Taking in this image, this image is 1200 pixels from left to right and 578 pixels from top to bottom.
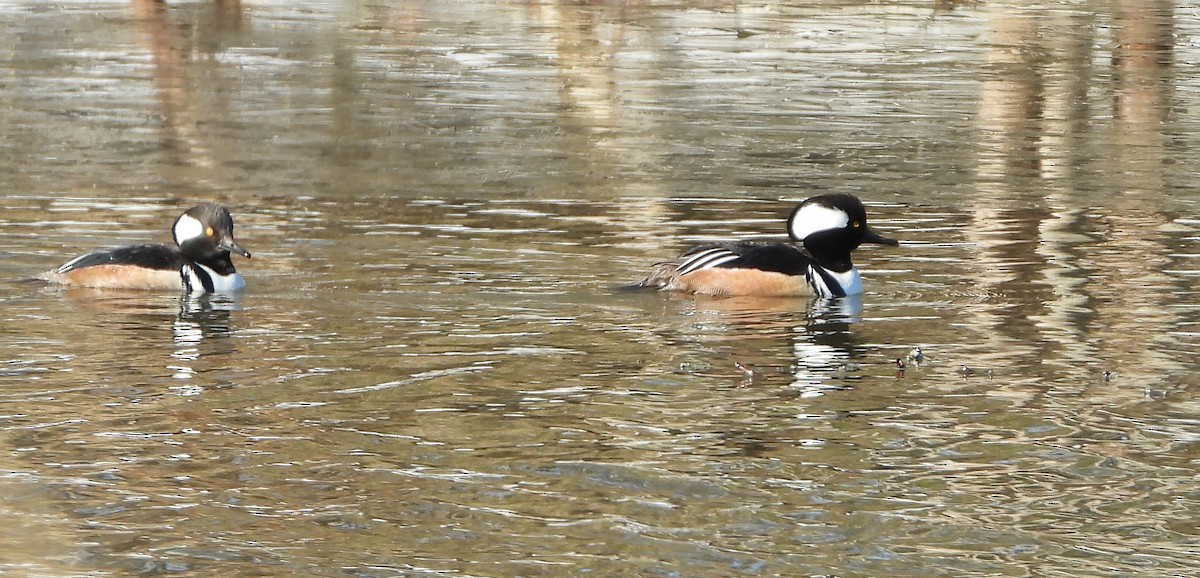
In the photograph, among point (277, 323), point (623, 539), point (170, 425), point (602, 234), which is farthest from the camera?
point (602, 234)

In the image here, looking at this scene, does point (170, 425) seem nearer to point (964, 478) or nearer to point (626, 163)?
point (964, 478)

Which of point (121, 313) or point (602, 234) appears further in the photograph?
point (602, 234)

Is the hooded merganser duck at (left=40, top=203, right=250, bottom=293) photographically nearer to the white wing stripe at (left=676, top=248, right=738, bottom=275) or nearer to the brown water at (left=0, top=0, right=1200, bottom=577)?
the brown water at (left=0, top=0, right=1200, bottom=577)

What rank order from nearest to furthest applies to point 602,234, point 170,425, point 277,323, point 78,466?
point 78,466
point 170,425
point 277,323
point 602,234

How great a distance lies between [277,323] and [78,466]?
350cm

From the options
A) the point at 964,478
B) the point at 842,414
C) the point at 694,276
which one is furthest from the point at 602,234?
the point at 964,478

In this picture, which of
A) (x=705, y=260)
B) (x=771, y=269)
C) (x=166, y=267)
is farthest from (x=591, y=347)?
(x=166, y=267)

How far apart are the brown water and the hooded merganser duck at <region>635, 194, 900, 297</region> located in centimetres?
23

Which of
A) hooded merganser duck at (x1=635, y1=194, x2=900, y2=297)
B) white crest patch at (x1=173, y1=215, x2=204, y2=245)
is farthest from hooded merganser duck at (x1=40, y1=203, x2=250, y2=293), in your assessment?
hooded merganser duck at (x1=635, y1=194, x2=900, y2=297)

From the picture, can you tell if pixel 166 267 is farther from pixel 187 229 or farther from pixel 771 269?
pixel 771 269

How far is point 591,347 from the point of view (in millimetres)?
11367

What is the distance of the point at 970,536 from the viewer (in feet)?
25.5

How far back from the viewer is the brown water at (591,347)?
307 inches

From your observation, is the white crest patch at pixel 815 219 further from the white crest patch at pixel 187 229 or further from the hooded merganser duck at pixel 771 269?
the white crest patch at pixel 187 229
